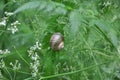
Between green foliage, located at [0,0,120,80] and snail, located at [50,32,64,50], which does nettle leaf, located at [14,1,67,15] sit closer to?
green foliage, located at [0,0,120,80]

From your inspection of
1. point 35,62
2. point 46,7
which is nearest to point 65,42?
point 35,62

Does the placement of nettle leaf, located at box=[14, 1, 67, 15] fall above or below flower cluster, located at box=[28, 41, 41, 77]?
above

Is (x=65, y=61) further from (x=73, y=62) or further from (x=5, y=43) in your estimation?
(x=5, y=43)

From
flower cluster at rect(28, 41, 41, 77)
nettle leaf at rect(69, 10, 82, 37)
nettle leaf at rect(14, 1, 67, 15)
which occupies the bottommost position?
flower cluster at rect(28, 41, 41, 77)

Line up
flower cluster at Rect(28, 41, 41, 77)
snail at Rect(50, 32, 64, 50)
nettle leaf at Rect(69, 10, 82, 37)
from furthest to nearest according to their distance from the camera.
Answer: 1. flower cluster at Rect(28, 41, 41, 77)
2. snail at Rect(50, 32, 64, 50)
3. nettle leaf at Rect(69, 10, 82, 37)

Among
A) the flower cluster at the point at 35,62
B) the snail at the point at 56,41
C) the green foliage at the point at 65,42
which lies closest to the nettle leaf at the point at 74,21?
the green foliage at the point at 65,42

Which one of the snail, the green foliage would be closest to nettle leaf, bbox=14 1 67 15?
the green foliage

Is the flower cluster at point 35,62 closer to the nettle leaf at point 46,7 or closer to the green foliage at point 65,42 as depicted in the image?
the green foliage at point 65,42
